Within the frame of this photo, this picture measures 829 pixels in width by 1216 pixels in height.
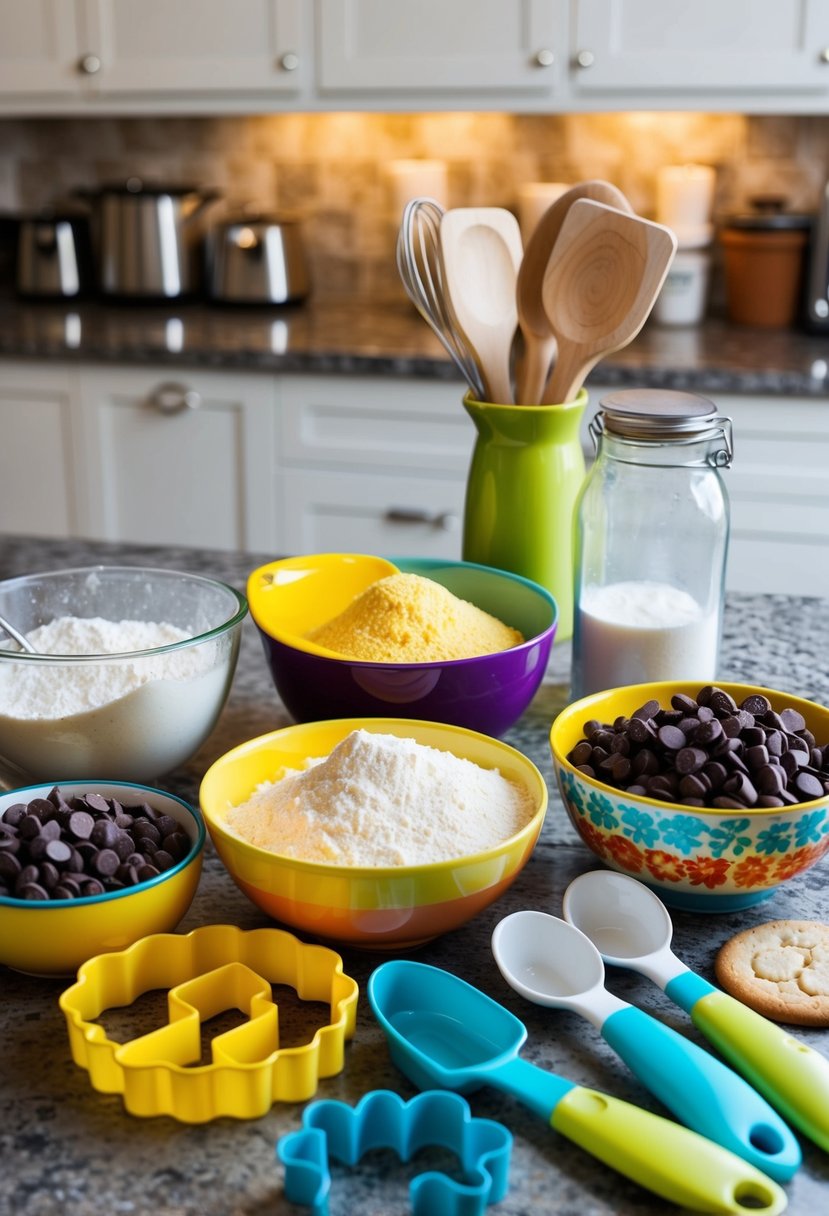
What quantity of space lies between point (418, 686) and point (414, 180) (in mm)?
2032

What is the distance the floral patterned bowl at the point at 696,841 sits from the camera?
0.71 metres

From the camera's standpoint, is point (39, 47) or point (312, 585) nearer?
point (312, 585)

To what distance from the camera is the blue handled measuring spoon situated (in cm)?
53

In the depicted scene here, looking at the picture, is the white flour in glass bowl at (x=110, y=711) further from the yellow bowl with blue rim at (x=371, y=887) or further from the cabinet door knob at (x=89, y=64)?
the cabinet door knob at (x=89, y=64)

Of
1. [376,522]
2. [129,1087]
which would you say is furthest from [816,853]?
[376,522]

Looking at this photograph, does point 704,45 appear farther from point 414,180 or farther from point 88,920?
point 88,920

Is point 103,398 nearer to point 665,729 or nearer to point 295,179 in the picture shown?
point 295,179

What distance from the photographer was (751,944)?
71 cm

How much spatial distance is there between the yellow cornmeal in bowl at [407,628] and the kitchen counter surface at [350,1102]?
0.17 m

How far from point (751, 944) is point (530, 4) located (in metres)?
2.09

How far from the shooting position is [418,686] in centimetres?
89

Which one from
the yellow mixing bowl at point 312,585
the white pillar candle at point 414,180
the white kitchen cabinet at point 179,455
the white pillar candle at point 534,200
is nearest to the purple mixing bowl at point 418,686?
the yellow mixing bowl at point 312,585

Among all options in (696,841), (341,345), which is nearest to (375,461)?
(341,345)

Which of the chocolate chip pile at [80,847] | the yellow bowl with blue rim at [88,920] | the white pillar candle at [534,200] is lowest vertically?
the yellow bowl with blue rim at [88,920]
